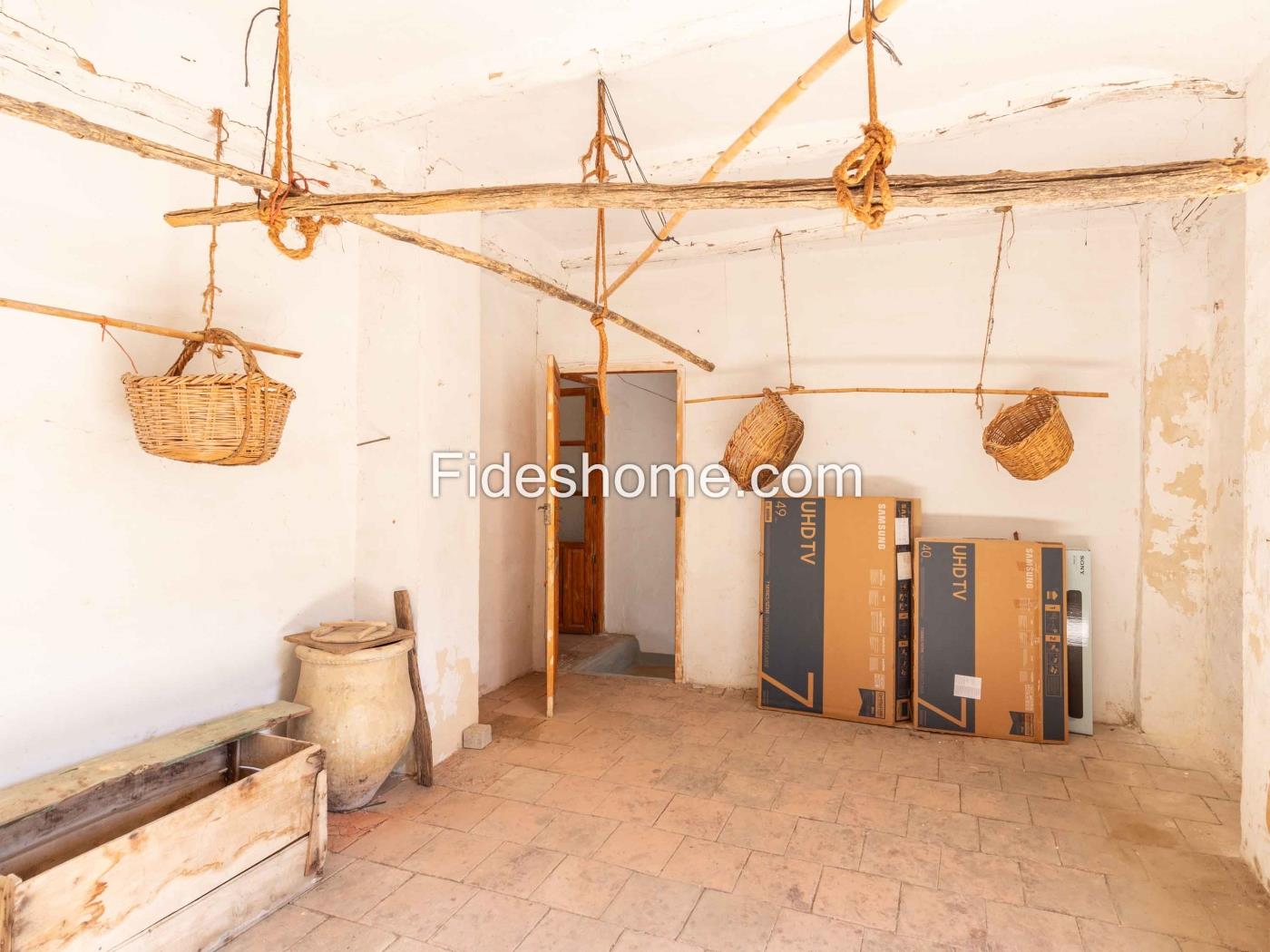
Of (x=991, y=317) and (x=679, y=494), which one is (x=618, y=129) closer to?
(x=679, y=494)

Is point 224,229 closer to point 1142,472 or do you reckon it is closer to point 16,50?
point 16,50

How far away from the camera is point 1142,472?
389 cm

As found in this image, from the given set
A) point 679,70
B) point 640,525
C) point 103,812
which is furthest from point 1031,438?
point 103,812

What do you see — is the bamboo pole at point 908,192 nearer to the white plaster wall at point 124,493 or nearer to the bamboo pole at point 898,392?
the white plaster wall at point 124,493

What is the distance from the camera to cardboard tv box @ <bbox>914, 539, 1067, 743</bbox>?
12.3 ft

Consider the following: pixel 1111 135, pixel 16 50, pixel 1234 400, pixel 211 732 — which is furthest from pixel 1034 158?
pixel 211 732

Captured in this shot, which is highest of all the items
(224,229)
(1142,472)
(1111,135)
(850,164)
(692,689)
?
(1111,135)

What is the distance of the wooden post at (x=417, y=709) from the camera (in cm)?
319

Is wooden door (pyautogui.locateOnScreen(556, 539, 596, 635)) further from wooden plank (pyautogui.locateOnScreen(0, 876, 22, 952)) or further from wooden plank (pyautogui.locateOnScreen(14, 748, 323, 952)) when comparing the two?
wooden plank (pyautogui.locateOnScreen(0, 876, 22, 952))

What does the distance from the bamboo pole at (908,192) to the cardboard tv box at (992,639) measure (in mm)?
2675

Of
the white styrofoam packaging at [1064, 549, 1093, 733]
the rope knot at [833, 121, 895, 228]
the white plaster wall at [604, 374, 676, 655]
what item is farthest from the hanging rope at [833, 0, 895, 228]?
the white plaster wall at [604, 374, 676, 655]

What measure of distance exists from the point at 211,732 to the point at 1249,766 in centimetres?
366

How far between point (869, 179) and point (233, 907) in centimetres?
264

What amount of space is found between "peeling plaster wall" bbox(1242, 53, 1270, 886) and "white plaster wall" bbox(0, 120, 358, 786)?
12.0 feet
